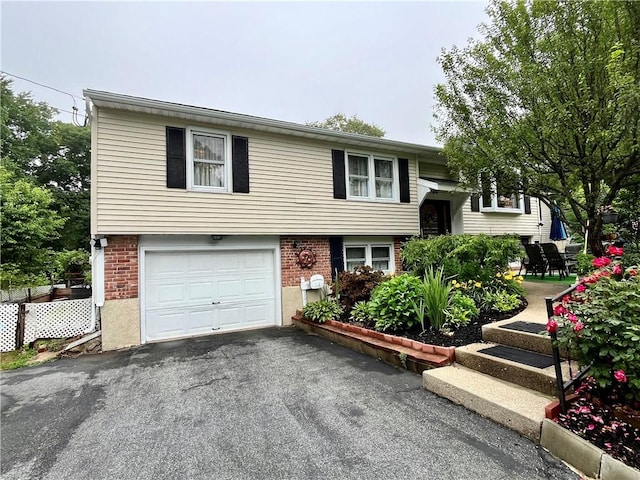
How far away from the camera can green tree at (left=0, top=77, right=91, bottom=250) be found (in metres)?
17.1

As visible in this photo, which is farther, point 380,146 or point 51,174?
point 51,174

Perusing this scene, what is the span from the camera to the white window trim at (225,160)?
680 cm

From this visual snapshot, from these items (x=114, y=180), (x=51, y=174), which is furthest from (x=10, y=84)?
(x=114, y=180)

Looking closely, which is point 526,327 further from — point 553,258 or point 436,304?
point 553,258

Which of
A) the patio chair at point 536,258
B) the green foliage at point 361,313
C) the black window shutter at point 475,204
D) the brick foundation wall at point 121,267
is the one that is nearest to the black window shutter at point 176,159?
the brick foundation wall at point 121,267

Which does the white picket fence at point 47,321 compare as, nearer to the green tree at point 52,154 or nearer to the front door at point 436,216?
the front door at point 436,216

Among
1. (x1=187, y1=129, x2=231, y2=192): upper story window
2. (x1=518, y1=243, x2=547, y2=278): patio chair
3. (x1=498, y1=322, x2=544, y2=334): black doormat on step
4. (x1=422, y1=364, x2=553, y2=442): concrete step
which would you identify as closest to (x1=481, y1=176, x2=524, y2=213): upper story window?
(x1=518, y1=243, x2=547, y2=278): patio chair

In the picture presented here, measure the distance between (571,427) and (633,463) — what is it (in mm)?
369

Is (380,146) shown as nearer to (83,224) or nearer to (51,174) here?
(83,224)

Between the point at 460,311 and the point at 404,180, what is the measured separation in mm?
4987

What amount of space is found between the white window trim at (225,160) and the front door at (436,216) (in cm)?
655

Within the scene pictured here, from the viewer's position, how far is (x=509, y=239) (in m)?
6.20

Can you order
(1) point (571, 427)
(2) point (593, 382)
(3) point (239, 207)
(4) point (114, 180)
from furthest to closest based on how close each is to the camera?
1. (3) point (239, 207)
2. (4) point (114, 180)
3. (2) point (593, 382)
4. (1) point (571, 427)

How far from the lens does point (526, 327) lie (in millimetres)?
4141
